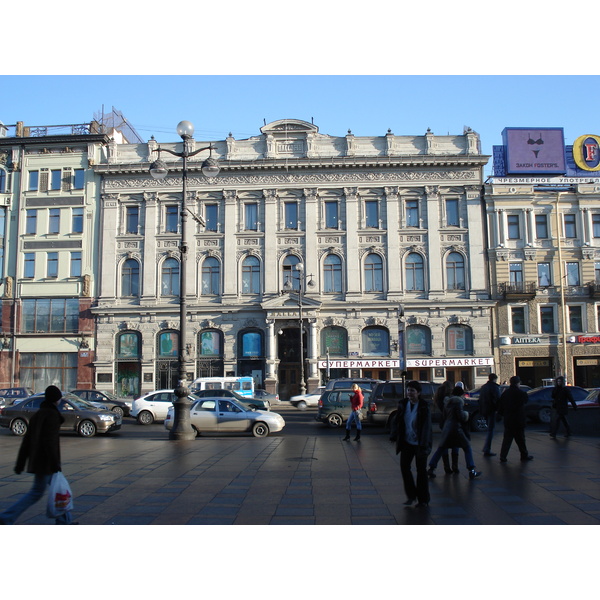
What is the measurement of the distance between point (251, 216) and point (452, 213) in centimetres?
1532

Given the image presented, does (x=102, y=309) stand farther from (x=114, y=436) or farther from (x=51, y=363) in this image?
(x=114, y=436)

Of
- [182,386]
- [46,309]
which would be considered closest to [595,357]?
[182,386]

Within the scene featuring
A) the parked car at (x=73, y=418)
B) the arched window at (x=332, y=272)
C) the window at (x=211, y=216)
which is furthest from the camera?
the window at (x=211, y=216)

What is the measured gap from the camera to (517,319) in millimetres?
41438

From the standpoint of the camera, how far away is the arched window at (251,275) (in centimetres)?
4281

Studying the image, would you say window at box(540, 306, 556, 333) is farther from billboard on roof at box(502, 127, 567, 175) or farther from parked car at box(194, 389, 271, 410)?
parked car at box(194, 389, 271, 410)

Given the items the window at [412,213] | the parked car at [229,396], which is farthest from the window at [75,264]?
the window at [412,213]

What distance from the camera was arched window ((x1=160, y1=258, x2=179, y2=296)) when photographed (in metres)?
43.0

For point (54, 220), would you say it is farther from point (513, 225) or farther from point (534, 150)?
point (534, 150)

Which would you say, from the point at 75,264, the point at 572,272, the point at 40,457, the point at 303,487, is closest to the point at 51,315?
the point at 75,264

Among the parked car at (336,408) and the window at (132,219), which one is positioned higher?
the window at (132,219)

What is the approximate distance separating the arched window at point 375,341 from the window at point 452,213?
955 centimetres

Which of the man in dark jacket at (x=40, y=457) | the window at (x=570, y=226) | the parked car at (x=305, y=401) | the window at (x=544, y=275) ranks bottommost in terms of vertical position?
the parked car at (x=305, y=401)

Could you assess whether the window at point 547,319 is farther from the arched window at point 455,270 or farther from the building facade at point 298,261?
the arched window at point 455,270
